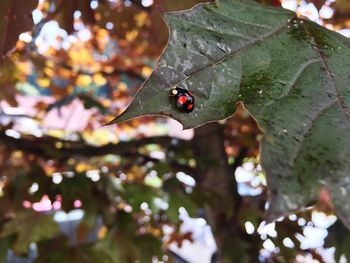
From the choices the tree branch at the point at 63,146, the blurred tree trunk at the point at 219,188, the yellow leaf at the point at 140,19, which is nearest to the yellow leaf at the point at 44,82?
the yellow leaf at the point at 140,19

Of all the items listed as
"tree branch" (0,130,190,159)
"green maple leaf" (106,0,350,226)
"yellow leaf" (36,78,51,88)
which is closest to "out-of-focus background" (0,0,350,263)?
"tree branch" (0,130,190,159)

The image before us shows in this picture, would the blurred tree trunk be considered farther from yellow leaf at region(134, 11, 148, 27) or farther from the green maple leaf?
the green maple leaf

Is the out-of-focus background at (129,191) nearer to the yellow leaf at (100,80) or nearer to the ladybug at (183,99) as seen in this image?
the yellow leaf at (100,80)

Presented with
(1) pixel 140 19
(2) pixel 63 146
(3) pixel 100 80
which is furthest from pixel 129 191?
(3) pixel 100 80

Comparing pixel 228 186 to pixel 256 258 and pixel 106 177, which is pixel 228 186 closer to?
pixel 256 258

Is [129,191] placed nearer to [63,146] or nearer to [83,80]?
[63,146]

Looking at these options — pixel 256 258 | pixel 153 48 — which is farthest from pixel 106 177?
pixel 153 48
